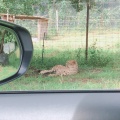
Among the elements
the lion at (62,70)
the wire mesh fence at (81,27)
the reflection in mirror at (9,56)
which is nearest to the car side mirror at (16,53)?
the reflection in mirror at (9,56)

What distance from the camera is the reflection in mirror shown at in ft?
3.33

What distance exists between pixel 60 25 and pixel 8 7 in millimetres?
823

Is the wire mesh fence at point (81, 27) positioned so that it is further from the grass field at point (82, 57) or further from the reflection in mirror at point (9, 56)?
the reflection in mirror at point (9, 56)

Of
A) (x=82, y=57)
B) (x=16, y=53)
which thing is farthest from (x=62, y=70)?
(x=16, y=53)

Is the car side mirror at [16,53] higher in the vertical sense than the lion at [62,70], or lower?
higher

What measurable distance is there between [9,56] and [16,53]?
2 cm

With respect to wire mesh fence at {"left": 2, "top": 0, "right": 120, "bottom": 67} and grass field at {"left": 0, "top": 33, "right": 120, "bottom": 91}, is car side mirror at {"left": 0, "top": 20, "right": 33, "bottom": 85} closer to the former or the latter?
grass field at {"left": 0, "top": 33, "right": 120, "bottom": 91}

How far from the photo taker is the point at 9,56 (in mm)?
1010

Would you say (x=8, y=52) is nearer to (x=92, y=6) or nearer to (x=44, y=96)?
(x=44, y=96)

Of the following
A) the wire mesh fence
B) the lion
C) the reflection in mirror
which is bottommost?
the lion

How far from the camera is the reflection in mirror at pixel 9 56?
102 cm

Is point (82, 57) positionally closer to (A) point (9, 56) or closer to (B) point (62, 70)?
(B) point (62, 70)

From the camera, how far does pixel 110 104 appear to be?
1062 mm

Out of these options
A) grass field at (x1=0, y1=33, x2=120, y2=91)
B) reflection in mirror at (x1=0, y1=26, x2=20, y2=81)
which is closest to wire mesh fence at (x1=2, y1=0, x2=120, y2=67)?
grass field at (x1=0, y1=33, x2=120, y2=91)
